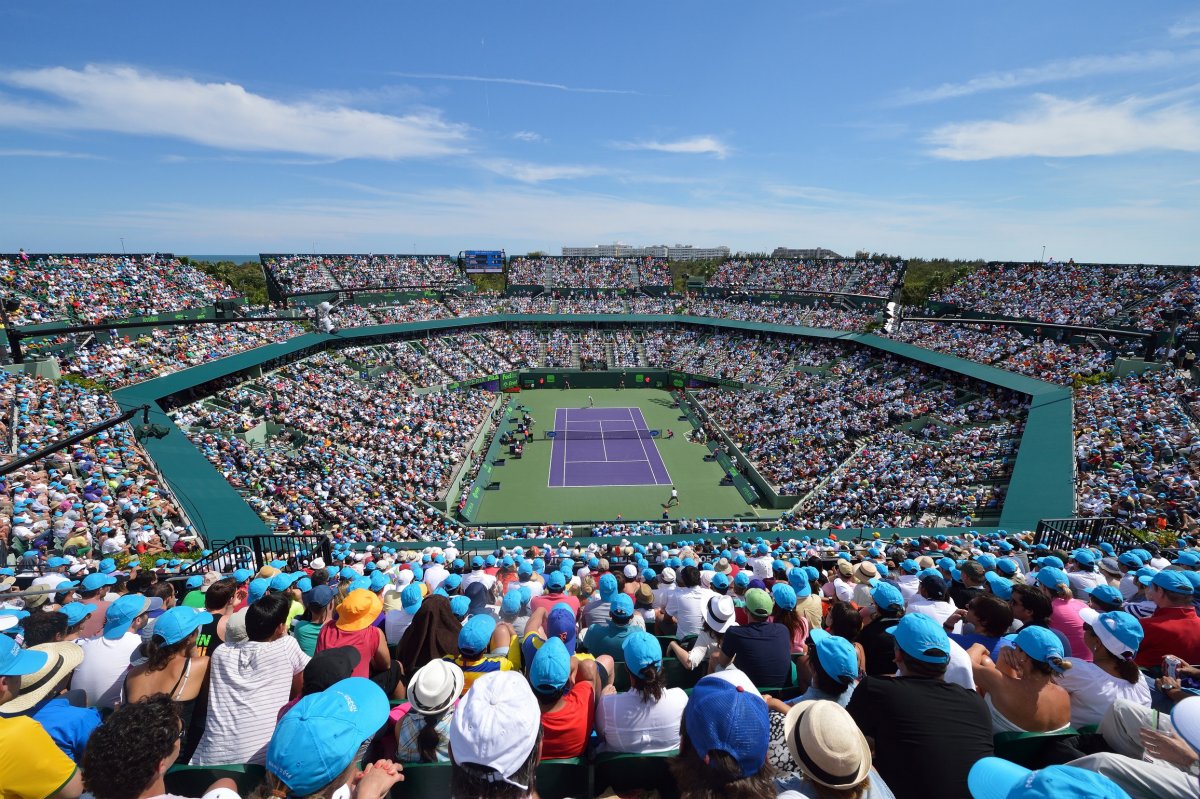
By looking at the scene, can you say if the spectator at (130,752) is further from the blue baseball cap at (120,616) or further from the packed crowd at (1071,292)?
the packed crowd at (1071,292)

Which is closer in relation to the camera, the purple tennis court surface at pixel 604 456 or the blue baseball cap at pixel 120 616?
the blue baseball cap at pixel 120 616

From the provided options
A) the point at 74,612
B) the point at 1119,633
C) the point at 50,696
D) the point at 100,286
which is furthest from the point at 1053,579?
the point at 100,286

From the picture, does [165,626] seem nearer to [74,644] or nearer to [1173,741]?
[74,644]

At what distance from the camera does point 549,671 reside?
11.8ft

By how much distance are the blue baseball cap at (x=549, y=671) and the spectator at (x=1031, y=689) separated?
3.08 meters

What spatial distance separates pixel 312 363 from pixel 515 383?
1738cm

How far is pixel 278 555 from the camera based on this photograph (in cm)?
1251

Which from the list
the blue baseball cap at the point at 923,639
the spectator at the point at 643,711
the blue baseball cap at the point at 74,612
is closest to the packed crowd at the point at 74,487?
the blue baseball cap at the point at 74,612

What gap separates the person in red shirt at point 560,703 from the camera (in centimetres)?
361

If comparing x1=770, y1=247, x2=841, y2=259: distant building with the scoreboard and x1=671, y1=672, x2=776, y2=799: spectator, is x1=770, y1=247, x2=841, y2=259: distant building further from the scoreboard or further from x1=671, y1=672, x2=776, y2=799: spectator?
x1=671, y1=672, x2=776, y2=799: spectator

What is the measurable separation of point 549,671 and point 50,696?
4422 millimetres

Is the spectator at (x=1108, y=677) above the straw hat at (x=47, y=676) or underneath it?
above

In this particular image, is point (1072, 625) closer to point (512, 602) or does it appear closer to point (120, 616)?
point (512, 602)

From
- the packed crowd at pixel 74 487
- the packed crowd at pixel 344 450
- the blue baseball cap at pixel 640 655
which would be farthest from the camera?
the packed crowd at pixel 344 450
